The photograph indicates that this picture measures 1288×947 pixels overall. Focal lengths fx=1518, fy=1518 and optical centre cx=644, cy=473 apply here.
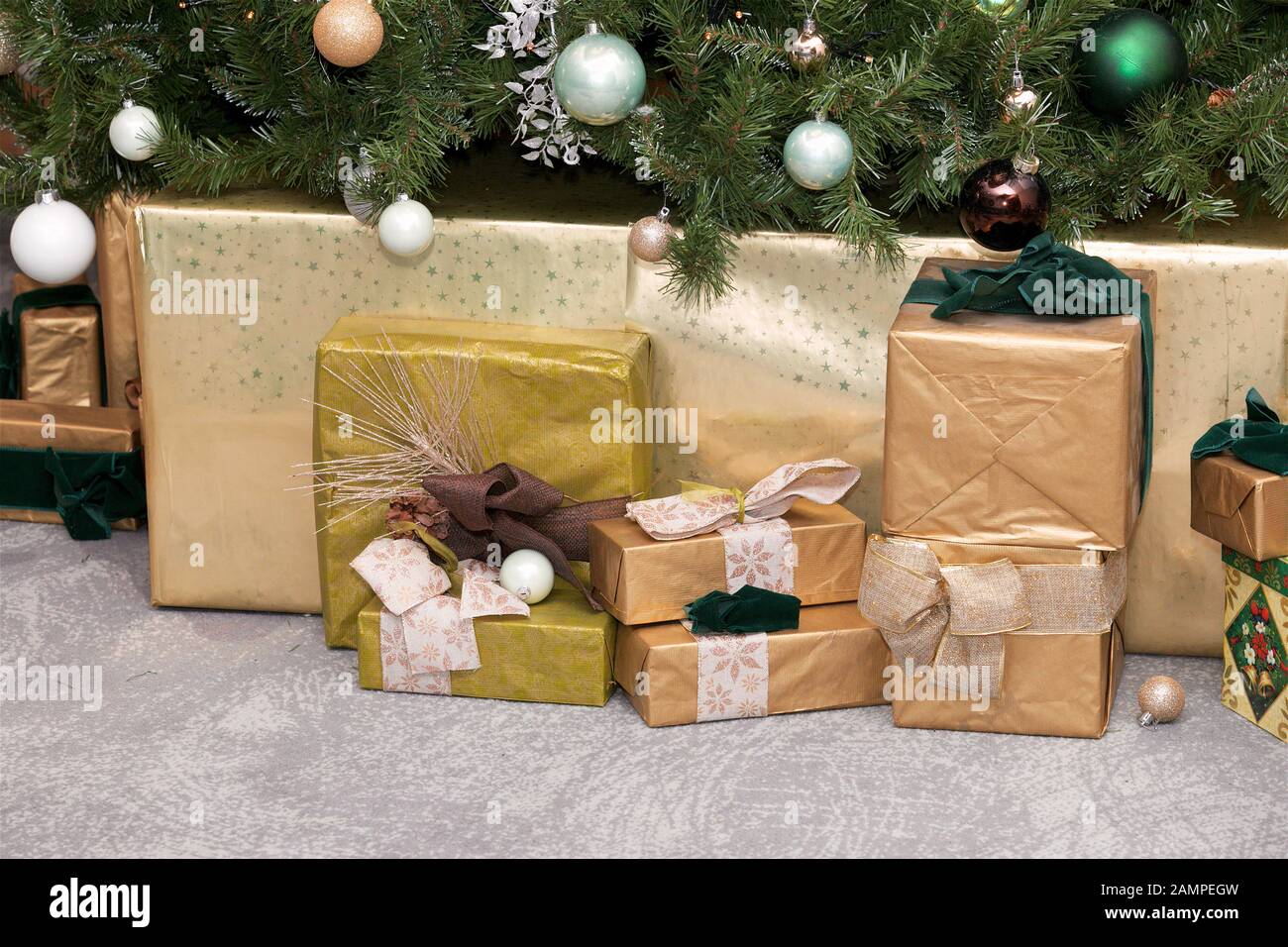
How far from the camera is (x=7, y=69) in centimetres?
207

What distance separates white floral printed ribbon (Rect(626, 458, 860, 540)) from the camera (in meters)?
1.80

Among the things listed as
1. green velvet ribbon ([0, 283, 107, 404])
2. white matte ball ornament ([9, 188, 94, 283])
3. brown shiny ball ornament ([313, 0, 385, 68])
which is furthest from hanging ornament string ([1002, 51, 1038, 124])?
green velvet ribbon ([0, 283, 107, 404])

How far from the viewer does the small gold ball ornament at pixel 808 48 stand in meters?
1.77

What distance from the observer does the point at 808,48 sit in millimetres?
1767

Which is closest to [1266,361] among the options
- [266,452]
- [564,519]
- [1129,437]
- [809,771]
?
[1129,437]

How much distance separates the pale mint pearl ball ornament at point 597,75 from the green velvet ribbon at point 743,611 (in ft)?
1.92

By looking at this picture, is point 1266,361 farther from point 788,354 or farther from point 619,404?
point 619,404

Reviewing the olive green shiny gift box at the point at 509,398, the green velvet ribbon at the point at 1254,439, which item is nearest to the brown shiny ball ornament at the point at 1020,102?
the green velvet ribbon at the point at 1254,439

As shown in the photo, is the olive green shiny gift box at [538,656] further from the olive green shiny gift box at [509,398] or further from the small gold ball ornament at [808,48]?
the small gold ball ornament at [808,48]

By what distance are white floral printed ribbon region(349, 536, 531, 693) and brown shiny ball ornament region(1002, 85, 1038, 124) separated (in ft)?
2.69

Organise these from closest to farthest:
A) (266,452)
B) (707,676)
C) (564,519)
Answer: (707,676) → (564,519) → (266,452)

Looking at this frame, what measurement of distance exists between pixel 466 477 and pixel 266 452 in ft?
1.15
